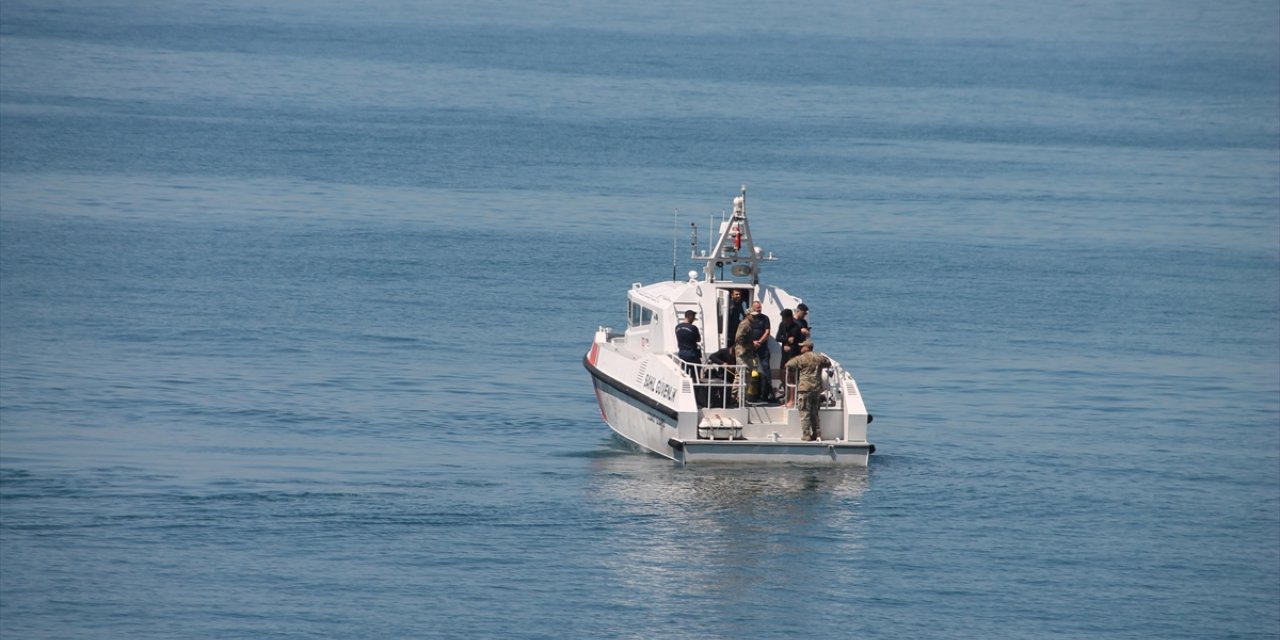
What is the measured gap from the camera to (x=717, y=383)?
2850 centimetres

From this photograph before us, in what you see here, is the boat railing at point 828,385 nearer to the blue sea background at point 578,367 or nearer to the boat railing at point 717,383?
the boat railing at point 717,383

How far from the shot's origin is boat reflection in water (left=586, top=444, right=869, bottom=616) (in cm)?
2341

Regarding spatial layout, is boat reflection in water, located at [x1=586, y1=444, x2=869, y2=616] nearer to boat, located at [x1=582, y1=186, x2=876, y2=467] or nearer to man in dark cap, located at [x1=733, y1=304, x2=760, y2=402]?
boat, located at [x1=582, y1=186, x2=876, y2=467]

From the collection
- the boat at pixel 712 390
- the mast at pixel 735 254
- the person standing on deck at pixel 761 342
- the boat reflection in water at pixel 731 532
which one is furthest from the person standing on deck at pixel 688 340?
the boat reflection in water at pixel 731 532

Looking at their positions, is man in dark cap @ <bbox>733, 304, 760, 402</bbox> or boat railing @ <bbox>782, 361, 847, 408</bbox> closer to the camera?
boat railing @ <bbox>782, 361, 847, 408</bbox>

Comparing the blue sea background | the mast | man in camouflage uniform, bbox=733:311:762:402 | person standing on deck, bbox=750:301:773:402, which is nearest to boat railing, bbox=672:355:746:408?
man in camouflage uniform, bbox=733:311:762:402

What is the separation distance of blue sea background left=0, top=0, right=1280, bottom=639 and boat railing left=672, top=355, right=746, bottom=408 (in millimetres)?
1204

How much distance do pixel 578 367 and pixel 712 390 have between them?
952 centimetres

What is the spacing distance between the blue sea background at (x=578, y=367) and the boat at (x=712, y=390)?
404mm

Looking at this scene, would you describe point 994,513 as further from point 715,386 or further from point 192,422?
point 192,422

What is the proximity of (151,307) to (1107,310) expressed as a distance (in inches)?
856

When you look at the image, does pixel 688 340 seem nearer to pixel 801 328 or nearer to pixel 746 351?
pixel 746 351

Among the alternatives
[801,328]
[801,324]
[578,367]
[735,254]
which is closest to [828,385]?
[801,328]

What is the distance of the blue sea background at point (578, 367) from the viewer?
2359cm
